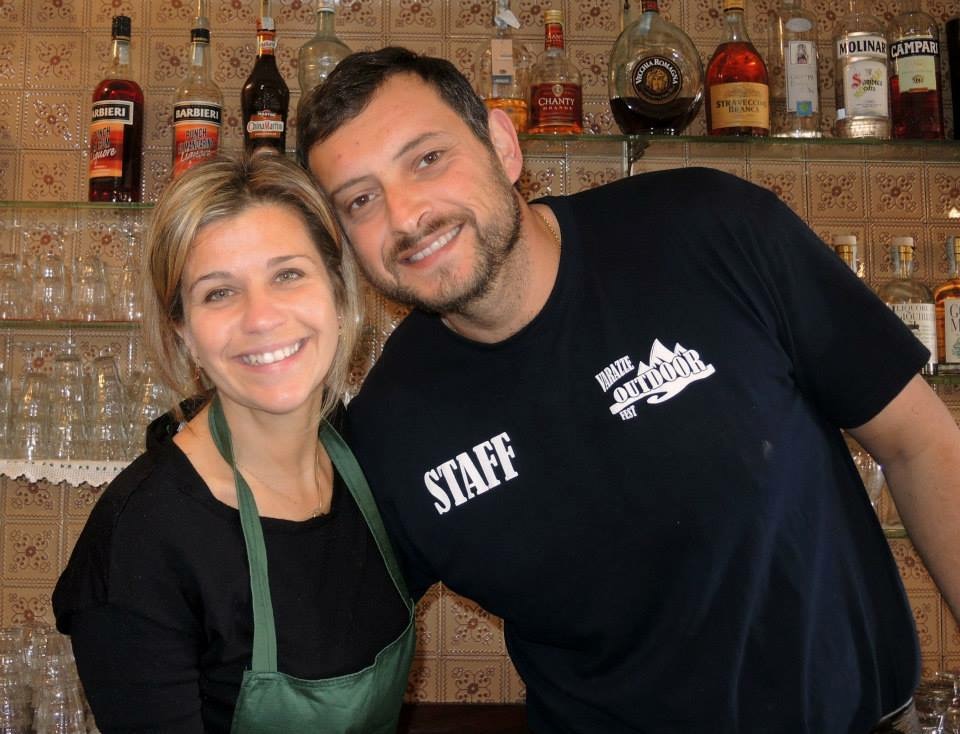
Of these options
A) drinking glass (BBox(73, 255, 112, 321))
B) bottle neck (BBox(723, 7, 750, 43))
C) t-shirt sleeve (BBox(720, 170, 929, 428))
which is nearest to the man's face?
t-shirt sleeve (BBox(720, 170, 929, 428))

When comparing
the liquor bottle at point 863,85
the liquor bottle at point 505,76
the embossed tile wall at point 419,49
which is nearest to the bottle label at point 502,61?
the liquor bottle at point 505,76

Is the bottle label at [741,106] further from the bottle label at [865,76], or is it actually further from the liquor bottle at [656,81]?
the bottle label at [865,76]

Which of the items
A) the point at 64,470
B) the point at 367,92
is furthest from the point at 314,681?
the point at 64,470

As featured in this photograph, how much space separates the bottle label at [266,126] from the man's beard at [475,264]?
0.79 m

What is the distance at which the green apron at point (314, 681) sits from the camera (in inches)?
45.2

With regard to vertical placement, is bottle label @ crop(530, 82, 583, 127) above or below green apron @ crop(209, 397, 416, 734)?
above

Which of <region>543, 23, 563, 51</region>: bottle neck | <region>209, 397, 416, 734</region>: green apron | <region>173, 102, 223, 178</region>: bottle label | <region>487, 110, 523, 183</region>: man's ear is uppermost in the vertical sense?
<region>543, 23, 563, 51</region>: bottle neck

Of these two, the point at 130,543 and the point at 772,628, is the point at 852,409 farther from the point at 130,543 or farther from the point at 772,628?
the point at 130,543

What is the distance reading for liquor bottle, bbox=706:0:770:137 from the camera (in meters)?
1.93

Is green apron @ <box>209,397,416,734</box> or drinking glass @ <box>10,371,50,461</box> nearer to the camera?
green apron @ <box>209,397,416,734</box>

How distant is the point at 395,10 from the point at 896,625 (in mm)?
1563

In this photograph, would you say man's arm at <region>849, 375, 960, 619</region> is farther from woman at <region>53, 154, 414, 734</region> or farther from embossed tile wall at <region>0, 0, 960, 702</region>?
embossed tile wall at <region>0, 0, 960, 702</region>

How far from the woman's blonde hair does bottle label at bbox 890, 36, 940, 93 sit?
1.25 meters

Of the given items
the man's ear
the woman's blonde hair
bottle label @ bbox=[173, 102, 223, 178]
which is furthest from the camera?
bottle label @ bbox=[173, 102, 223, 178]
